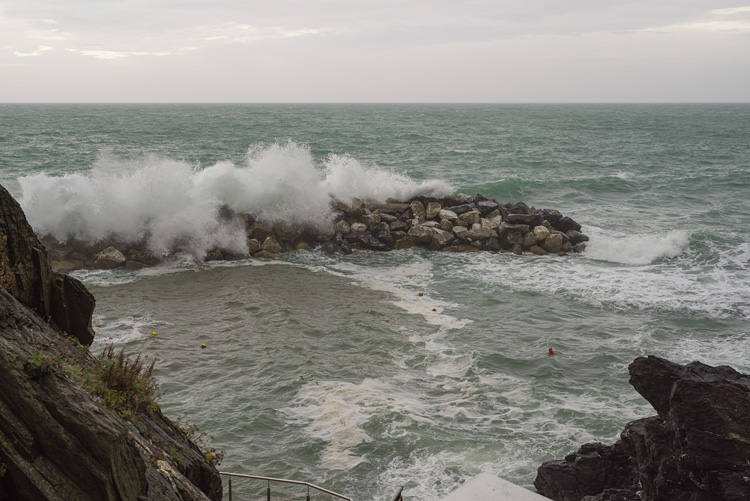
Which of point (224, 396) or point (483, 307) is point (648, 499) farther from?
point (483, 307)

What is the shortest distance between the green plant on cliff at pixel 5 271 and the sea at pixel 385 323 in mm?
4262

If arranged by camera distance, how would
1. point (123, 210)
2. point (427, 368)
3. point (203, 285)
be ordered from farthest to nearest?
1. point (123, 210)
2. point (203, 285)
3. point (427, 368)

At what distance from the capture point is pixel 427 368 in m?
12.7

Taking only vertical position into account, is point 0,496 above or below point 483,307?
above

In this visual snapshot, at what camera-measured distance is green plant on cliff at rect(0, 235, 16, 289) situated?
21.0 ft

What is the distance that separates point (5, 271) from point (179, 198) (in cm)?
1606

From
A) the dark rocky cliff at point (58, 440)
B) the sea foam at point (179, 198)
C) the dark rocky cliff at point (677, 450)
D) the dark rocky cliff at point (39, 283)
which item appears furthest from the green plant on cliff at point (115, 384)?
the sea foam at point (179, 198)

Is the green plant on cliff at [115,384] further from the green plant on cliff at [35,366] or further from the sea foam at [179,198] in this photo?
the sea foam at [179,198]

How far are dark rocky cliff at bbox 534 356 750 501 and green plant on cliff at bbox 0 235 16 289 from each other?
6.73 m

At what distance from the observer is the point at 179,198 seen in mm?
22234

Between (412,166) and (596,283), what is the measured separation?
2729 centimetres

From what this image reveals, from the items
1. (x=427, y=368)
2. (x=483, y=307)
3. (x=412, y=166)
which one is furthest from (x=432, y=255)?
(x=412, y=166)

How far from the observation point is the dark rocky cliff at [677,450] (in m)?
6.45

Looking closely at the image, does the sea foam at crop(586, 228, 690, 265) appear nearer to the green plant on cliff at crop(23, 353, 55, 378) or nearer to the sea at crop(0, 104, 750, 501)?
the sea at crop(0, 104, 750, 501)
